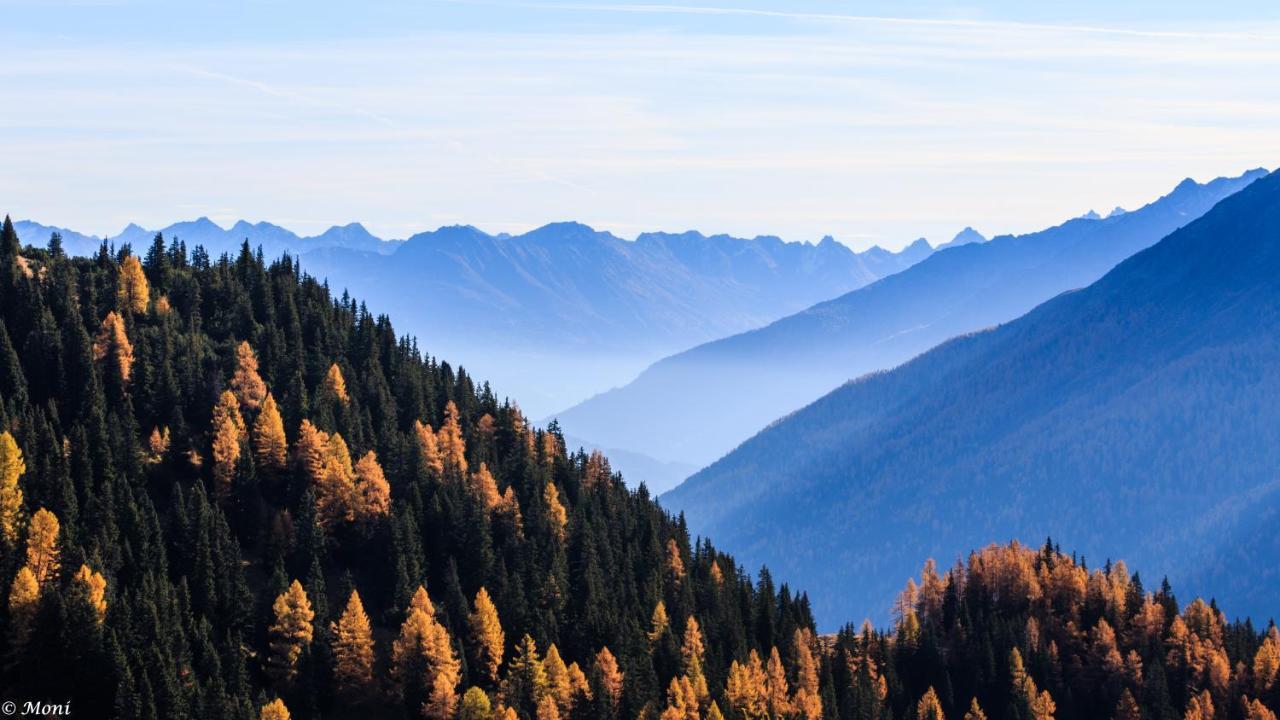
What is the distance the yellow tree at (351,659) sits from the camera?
531 feet

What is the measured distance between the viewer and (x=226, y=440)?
616ft

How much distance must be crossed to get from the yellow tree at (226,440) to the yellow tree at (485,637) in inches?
1262

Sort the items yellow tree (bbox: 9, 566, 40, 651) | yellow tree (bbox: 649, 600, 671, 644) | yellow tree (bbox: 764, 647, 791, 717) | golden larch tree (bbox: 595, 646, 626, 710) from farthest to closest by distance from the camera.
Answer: yellow tree (bbox: 649, 600, 671, 644)
yellow tree (bbox: 764, 647, 791, 717)
golden larch tree (bbox: 595, 646, 626, 710)
yellow tree (bbox: 9, 566, 40, 651)

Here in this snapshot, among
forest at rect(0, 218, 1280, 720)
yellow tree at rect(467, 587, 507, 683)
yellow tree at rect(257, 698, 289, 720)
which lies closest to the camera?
yellow tree at rect(257, 698, 289, 720)

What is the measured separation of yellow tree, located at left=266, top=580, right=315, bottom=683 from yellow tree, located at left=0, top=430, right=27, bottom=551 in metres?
25.3

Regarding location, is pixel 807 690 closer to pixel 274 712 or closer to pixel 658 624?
pixel 658 624

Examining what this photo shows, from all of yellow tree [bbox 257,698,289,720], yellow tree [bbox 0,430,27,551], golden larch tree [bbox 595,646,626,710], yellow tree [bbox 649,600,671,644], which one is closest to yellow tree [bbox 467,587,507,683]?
golden larch tree [bbox 595,646,626,710]

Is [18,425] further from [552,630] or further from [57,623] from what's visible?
[552,630]

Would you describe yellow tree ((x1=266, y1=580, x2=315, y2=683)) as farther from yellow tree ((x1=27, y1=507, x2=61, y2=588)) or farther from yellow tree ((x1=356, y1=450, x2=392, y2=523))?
yellow tree ((x1=356, y1=450, x2=392, y2=523))

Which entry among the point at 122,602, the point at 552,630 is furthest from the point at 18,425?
the point at 552,630

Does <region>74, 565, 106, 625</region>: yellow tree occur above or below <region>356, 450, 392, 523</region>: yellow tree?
below

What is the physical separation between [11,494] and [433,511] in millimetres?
49614

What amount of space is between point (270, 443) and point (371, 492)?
12829 millimetres

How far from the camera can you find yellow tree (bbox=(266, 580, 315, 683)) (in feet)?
524
